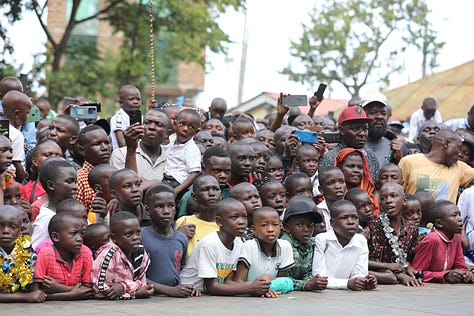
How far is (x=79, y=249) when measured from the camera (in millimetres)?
7258

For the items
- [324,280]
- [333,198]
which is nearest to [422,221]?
[333,198]

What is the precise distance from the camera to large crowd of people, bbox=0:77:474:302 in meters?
7.38

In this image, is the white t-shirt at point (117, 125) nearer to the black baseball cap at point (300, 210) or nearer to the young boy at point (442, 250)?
the black baseball cap at point (300, 210)

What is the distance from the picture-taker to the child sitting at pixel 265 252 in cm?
796

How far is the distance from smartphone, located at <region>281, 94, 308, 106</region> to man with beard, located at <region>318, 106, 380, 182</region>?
1.40 metres

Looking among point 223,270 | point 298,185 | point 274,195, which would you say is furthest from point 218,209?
point 298,185

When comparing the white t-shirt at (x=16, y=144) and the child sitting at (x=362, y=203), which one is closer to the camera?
the white t-shirt at (x=16, y=144)

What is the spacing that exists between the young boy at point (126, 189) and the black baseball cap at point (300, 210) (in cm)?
144

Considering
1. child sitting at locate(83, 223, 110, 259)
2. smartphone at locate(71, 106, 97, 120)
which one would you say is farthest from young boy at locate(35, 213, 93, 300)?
smartphone at locate(71, 106, 97, 120)

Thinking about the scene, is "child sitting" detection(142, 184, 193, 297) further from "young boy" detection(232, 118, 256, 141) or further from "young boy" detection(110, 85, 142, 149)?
"young boy" detection(232, 118, 256, 141)

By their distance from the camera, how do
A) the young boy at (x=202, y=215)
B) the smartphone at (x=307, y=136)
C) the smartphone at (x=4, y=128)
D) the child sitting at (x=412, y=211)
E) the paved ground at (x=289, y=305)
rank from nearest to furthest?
the paved ground at (x=289, y=305), the young boy at (x=202, y=215), the smartphone at (x=4, y=128), the child sitting at (x=412, y=211), the smartphone at (x=307, y=136)

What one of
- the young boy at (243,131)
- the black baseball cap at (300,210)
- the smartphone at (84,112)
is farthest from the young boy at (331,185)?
the smartphone at (84,112)

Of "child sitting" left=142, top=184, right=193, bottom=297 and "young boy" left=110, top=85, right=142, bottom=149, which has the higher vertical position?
"young boy" left=110, top=85, right=142, bottom=149

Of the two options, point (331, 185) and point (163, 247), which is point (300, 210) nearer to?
point (331, 185)
